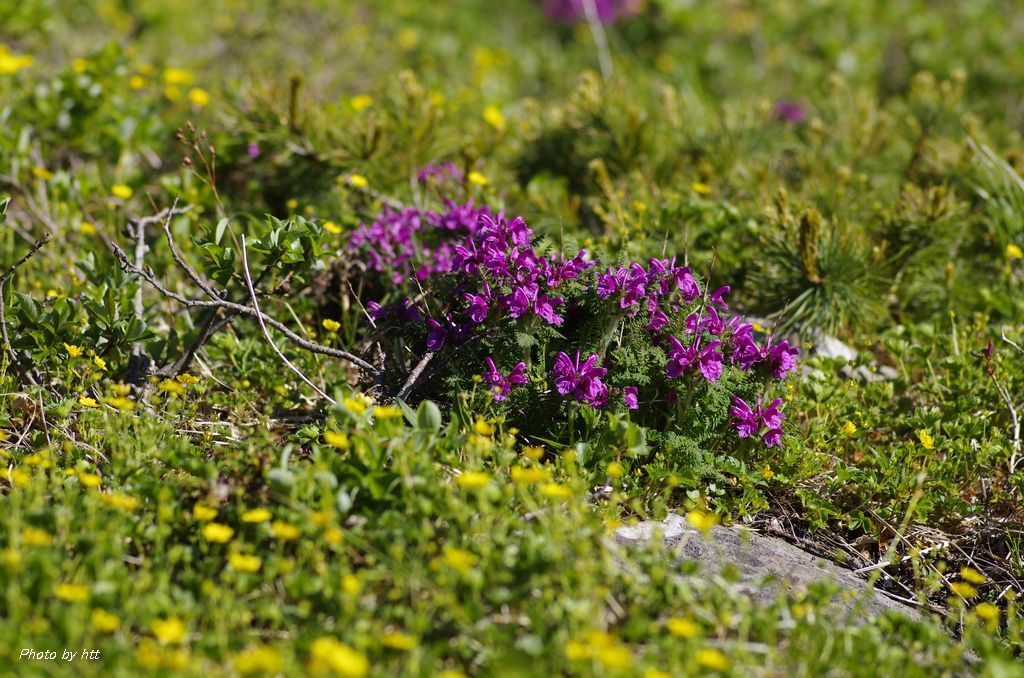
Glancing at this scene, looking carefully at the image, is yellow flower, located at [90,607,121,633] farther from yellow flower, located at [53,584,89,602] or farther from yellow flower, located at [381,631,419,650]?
yellow flower, located at [381,631,419,650]

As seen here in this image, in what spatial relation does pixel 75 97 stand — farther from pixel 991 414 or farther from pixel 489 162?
pixel 991 414

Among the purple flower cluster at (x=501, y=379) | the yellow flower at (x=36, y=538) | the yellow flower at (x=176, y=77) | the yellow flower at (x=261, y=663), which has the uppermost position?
the yellow flower at (x=176, y=77)

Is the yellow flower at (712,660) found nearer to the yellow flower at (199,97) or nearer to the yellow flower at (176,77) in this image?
the yellow flower at (199,97)

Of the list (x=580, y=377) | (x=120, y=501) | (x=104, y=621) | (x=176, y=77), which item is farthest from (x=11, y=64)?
(x=104, y=621)

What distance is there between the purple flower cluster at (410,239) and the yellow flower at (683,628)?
1.89 metres

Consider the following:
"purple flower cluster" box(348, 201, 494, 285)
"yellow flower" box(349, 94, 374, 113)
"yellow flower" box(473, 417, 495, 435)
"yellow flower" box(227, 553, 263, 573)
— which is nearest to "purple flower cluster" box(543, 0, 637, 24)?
"yellow flower" box(349, 94, 374, 113)

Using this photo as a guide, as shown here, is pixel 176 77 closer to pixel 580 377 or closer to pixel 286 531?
pixel 580 377

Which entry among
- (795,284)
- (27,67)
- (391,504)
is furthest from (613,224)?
(27,67)

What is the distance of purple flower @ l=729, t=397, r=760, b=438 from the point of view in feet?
9.44

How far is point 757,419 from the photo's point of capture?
2910 millimetres

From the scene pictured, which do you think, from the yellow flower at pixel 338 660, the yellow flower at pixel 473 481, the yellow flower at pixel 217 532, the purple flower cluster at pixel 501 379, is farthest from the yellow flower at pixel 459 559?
the purple flower cluster at pixel 501 379

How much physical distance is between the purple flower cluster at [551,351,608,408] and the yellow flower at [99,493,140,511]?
1.25 meters

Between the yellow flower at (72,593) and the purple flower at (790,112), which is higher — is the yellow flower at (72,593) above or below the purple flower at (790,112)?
below

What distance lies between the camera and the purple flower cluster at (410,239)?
3646 millimetres
